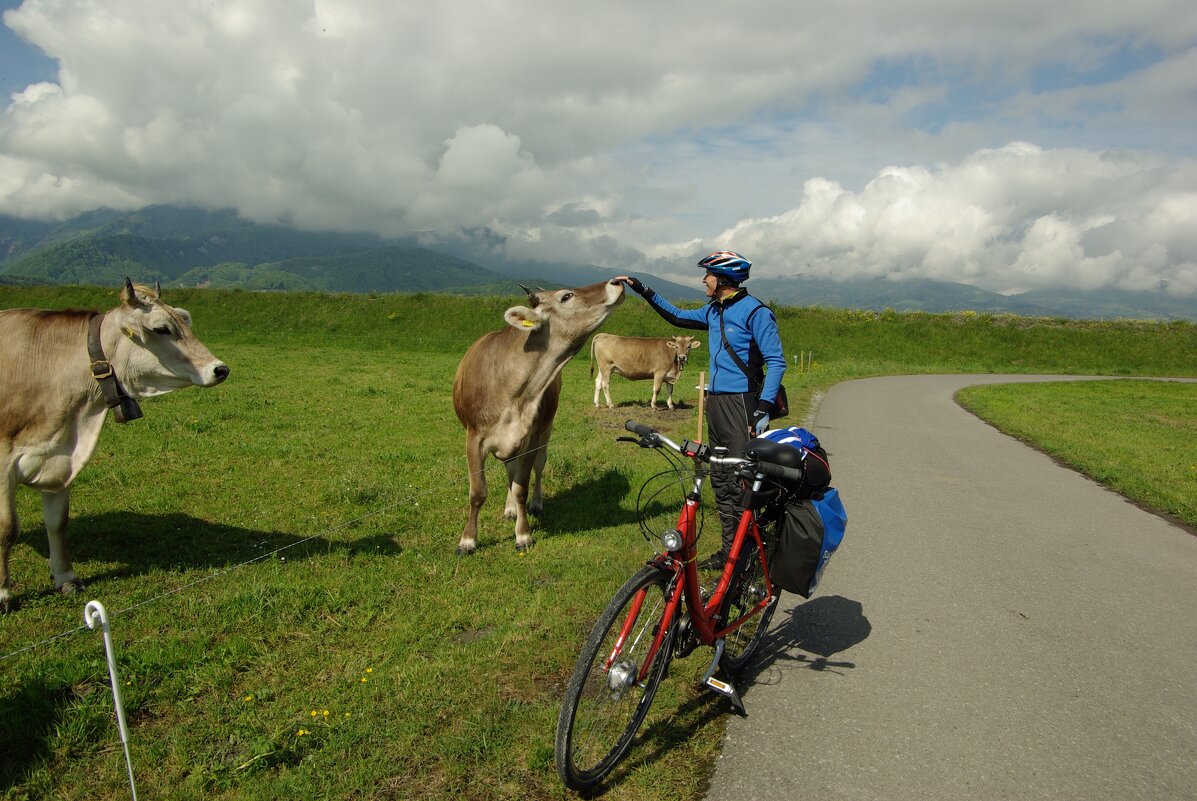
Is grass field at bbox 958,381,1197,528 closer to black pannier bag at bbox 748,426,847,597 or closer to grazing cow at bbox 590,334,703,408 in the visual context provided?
black pannier bag at bbox 748,426,847,597

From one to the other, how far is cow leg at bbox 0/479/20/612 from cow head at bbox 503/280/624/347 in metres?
3.55

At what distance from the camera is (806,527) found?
12.3 feet

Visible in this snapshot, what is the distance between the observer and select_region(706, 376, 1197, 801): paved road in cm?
326

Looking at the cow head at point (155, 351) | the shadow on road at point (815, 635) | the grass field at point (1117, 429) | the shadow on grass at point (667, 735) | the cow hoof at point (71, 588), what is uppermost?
the cow head at point (155, 351)

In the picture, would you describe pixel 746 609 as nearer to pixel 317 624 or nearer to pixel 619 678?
pixel 619 678

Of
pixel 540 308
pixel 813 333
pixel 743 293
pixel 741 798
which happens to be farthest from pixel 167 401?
pixel 813 333

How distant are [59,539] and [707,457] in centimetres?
462

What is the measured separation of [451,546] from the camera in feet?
20.0

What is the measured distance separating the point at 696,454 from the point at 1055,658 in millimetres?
3089

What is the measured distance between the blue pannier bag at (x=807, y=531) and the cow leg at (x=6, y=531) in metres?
4.84

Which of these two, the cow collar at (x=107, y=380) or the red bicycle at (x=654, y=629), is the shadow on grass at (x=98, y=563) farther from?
the red bicycle at (x=654, y=629)

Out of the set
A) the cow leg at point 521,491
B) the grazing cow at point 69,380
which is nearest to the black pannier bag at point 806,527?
the cow leg at point 521,491

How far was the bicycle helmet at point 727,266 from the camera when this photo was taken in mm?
4660

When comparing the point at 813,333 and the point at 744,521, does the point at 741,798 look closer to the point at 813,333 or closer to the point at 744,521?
the point at 744,521
